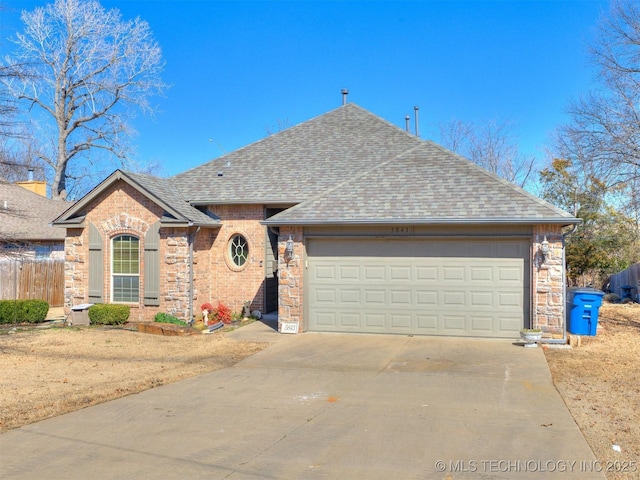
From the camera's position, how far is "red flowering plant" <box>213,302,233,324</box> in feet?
53.1

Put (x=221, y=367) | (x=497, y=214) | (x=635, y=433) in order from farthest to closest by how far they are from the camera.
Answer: (x=497, y=214), (x=221, y=367), (x=635, y=433)

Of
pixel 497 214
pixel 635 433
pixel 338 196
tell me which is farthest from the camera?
pixel 338 196

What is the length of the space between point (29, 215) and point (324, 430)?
2145 cm

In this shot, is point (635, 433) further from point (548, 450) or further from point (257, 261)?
point (257, 261)

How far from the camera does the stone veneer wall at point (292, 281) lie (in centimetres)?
1412

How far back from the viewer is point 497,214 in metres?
12.8

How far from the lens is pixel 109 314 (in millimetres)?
15633

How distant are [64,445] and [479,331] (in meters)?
9.49

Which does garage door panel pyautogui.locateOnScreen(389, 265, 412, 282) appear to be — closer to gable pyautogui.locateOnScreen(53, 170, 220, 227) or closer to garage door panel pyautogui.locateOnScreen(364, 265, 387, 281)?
garage door panel pyautogui.locateOnScreen(364, 265, 387, 281)

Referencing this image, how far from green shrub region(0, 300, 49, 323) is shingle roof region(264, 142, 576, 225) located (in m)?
8.33

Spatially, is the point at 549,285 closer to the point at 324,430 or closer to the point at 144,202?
the point at 324,430

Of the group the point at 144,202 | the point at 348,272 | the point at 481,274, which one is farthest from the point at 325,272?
the point at 144,202

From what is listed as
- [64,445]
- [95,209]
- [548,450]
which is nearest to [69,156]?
[95,209]

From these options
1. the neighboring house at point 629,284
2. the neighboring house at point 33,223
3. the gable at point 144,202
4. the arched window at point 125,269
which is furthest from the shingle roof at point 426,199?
the neighboring house at point 33,223
